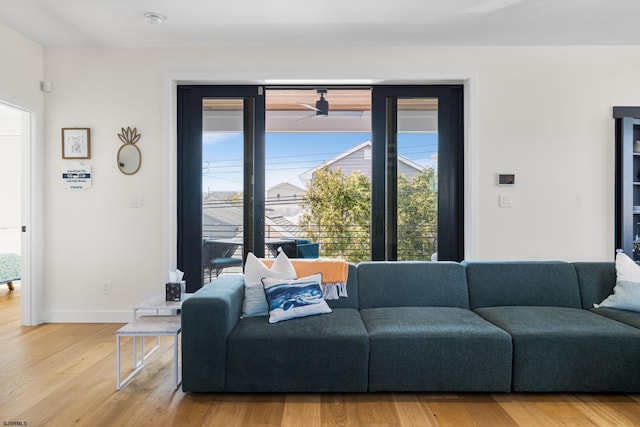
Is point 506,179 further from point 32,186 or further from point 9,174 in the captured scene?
point 9,174

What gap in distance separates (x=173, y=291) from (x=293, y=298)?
Result: 0.92 m

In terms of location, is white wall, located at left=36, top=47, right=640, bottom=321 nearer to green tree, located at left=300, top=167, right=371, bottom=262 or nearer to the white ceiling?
the white ceiling

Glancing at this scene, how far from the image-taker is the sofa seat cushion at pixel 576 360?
8.04ft

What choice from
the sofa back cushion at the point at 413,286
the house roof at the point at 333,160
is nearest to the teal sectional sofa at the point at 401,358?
the sofa back cushion at the point at 413,286

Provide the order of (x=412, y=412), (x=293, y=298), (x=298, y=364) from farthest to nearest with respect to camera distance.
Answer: (x=293, y=298), (x=298, y=364), (x=412, y=412)

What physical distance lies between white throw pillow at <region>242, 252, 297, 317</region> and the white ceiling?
189 centimetres

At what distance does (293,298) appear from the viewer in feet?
8.98

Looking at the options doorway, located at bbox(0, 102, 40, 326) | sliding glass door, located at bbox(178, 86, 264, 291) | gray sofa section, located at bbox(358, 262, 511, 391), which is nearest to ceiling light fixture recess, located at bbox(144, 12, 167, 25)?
sliding glass door, located at bbox(178, 86, 264, 291)

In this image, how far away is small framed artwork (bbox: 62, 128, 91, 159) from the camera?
4070mm

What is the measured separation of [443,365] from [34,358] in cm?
284

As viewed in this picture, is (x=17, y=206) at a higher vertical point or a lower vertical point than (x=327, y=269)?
higher

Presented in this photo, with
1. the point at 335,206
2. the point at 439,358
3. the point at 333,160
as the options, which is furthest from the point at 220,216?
the point at 333,160

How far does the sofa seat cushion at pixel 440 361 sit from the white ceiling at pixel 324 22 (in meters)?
2.35

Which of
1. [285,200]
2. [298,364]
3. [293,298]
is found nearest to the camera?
[298,364]
